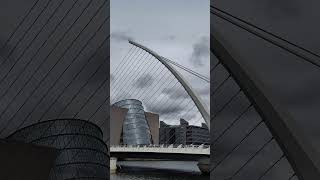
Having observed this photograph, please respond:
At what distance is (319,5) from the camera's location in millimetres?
11617

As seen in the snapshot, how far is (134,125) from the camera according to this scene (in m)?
114

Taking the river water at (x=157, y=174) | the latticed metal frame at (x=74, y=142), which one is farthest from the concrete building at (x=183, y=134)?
the latticed metal frame at (x=74, y=142)

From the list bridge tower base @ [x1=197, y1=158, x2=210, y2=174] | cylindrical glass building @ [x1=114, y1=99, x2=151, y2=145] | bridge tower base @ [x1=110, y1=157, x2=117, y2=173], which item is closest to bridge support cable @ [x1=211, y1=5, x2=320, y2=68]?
bridge tower base @ [x1=197, y1=158, x2=210, y2=174]

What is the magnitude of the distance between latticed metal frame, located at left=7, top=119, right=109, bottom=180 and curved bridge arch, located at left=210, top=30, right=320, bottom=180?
699 inches

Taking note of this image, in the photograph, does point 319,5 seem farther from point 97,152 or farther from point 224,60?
point 97,152

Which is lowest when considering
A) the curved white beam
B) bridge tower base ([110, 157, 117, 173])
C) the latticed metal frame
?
the latticed metal frame

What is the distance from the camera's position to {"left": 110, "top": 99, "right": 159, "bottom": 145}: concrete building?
4377 inches

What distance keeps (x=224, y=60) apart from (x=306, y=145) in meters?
3.50

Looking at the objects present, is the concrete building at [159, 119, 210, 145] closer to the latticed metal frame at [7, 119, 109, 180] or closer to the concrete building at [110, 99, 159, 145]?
the concrete building at [110, 99, 159, 145]

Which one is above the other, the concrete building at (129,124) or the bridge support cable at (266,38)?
the concrete building at (129,124)

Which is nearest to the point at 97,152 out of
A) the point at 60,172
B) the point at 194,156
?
the point at 60,172

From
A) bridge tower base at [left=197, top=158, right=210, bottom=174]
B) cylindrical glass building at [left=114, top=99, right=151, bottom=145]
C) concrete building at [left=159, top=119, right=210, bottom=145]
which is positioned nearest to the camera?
bridge tower base at [left=197, top=158, right=210, bottom=174]

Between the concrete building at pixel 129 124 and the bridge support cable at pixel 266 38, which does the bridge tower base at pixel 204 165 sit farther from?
the concrete building at pixel 129 124

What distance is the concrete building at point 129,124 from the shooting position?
11119cm
